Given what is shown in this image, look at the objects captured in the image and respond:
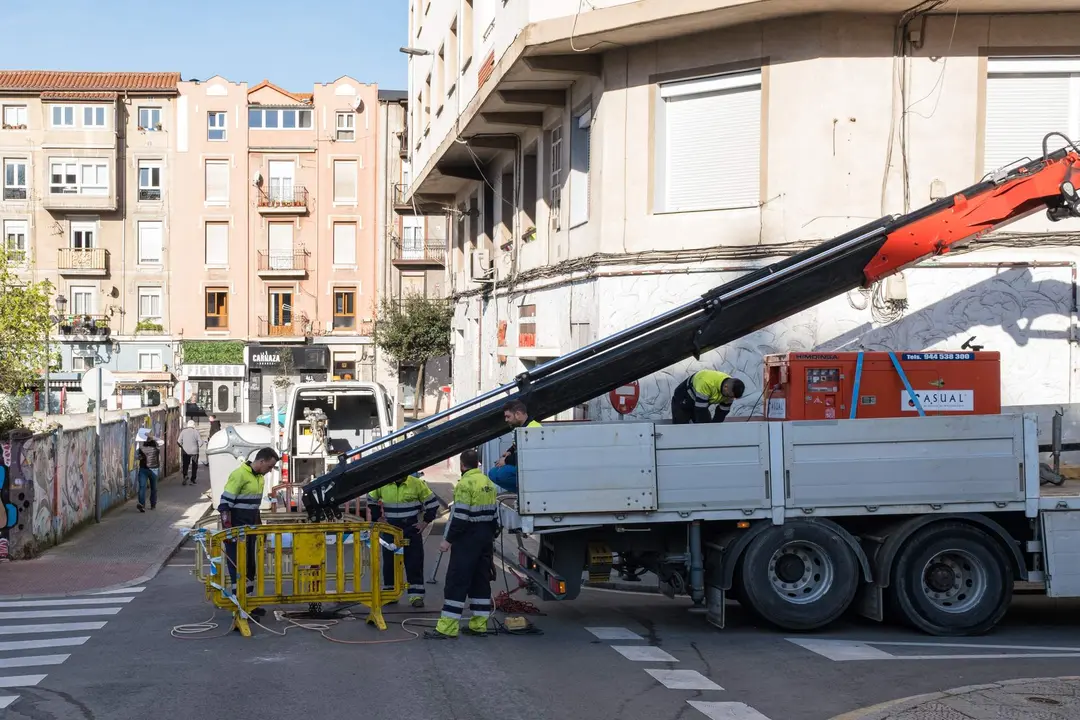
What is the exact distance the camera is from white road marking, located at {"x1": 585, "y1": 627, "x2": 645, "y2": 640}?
10164 millimetres

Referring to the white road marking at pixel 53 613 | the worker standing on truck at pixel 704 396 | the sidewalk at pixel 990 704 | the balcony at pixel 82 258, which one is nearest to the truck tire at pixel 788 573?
the worker standing on truck at pixel 704 396

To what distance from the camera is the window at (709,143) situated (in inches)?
579

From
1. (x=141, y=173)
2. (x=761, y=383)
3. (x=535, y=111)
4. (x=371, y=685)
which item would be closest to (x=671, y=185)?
(x=761, y=383)

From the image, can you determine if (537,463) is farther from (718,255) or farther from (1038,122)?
(1038,122)

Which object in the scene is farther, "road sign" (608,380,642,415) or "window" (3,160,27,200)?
"window" (3,160,27,200)

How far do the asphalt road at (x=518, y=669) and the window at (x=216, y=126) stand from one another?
43.0 meters

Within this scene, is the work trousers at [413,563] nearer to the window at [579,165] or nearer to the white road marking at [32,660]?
the white road marking at [32,660]

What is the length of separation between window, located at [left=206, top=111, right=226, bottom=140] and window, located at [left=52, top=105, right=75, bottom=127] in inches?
232

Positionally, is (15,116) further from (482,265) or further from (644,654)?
(644,654)

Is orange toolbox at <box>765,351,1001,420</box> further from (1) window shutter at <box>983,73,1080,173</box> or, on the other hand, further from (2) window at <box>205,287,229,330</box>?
(2) window at <box>205,287,229,330</box>

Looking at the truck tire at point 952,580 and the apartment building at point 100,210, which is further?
the apartment building at point 100,210

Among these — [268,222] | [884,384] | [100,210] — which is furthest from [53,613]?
[100,210]

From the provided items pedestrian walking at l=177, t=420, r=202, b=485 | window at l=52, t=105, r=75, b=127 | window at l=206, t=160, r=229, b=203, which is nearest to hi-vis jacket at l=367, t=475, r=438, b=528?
pedestrian walking at l=177, t=420, r=202, b=485

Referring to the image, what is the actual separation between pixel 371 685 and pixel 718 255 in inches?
326
